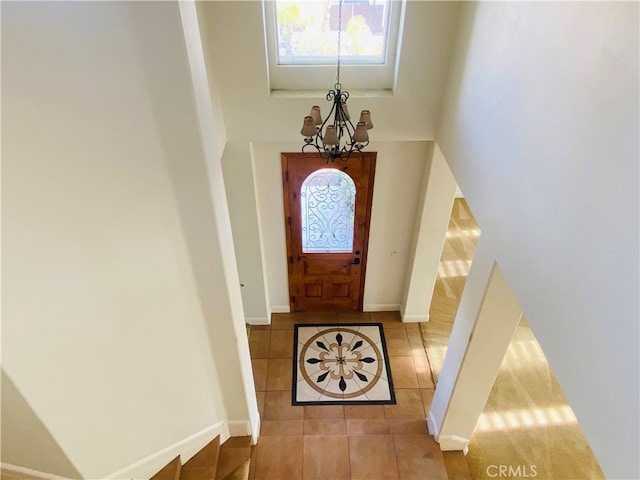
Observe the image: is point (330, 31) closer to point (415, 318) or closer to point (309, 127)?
point (309, 127)

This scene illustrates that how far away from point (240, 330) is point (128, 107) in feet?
5.93

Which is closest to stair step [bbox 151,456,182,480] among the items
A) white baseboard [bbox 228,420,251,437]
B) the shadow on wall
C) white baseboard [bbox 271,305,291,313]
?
white baseboard [bbox 228,420,251,437]

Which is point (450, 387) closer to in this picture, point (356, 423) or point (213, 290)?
point (356, 423)

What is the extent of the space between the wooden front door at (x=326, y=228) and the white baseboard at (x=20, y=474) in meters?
3.10

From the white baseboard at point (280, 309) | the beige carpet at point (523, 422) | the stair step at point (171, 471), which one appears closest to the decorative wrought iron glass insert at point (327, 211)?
the white baseboard at point (280, 309)

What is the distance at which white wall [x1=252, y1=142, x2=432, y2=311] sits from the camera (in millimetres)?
4465

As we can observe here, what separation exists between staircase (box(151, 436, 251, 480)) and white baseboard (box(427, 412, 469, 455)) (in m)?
1.68

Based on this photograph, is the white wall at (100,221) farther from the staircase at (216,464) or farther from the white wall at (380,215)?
the white wall at (380,215)

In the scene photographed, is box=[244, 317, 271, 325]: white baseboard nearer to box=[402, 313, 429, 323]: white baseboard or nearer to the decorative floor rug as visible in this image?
the decorative floor rug

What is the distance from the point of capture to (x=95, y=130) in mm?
1976

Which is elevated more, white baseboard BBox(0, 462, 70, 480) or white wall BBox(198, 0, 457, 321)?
white wall BBox(198, 0, 457, 321)

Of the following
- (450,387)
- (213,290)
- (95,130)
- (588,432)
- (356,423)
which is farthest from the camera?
(356,423)

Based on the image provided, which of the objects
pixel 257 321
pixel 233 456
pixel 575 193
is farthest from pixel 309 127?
pixel 257 321

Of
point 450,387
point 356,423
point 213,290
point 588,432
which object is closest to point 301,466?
point 356,423
